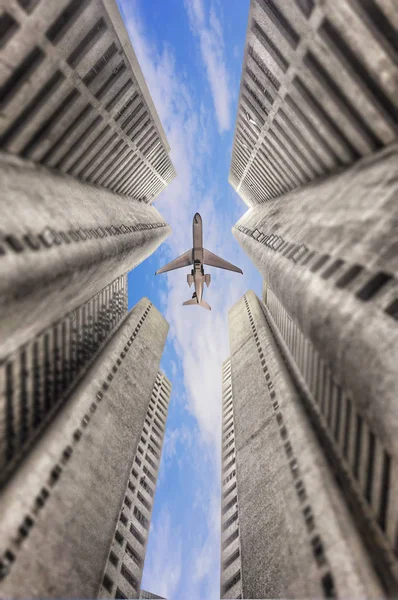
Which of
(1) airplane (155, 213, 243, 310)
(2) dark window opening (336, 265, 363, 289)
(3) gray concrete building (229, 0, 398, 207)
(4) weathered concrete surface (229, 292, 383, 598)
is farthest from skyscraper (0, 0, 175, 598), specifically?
(1) airplane (155, 213, 243, 310)

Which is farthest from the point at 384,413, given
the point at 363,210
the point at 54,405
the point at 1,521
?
the point at 54,405

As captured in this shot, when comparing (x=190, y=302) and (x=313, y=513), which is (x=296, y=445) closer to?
(x=313, y=513)

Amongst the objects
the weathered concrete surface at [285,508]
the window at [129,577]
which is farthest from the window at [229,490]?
the window at [129,577]

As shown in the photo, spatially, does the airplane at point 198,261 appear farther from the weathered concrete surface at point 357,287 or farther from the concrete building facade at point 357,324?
the weathered concrete surface at point 357,287

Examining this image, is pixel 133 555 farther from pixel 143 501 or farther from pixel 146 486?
pixel 146 486

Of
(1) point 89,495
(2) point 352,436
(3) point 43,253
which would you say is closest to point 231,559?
(1) point 89,495

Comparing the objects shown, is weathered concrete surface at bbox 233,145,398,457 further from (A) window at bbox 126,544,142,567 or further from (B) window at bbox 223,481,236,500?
(A) window at bbox 126,544,142,567
